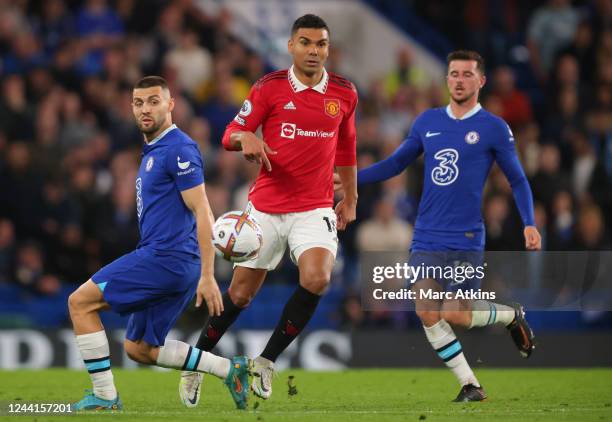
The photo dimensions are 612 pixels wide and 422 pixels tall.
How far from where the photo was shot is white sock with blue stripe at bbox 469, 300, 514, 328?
916cm

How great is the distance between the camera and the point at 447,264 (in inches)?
358

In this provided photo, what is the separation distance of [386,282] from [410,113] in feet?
17.5

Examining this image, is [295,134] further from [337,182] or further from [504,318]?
[504,318]

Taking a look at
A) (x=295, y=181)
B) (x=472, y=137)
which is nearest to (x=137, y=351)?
(x=295, y=181)

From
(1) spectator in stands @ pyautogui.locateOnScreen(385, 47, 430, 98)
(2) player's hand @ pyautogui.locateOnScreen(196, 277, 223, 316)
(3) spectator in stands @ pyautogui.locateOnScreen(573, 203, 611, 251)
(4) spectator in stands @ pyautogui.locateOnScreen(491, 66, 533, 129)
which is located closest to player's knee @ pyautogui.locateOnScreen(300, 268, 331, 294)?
(2) player's hand @ pyautogui.locateOnScreen(196, 277, 223, 316)

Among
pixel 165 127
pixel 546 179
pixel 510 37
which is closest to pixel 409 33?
pixel 510 37

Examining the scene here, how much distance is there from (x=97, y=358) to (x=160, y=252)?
787mm

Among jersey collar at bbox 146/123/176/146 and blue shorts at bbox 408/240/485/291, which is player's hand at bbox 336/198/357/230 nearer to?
blue shorts at bbox 408/240/485/291

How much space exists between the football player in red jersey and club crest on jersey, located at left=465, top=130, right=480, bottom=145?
958 millimetres

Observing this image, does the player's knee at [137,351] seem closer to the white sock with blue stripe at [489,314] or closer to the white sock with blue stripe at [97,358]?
the white sock with blue stripe at [97,358]

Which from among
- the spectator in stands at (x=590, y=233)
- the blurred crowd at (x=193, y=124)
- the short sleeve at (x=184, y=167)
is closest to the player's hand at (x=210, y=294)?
the short sleeve at (x=184, y=167)

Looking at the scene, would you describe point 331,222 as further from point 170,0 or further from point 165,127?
point 170,0

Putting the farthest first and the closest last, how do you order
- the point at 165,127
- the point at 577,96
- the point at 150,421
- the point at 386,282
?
the point at 577,96 → the point at 386,282 → the point at 165,127 → the point at 150,421

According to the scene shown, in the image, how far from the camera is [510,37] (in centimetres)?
1958
